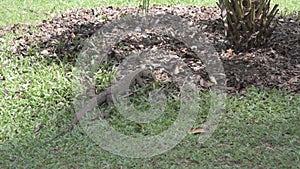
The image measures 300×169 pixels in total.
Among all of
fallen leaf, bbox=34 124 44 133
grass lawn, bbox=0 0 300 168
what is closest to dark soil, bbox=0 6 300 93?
grass lawn, bbox=0 0 300 168

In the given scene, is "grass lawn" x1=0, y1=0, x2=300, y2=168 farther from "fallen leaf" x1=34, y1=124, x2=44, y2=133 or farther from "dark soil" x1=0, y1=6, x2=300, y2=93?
"dark soil" x1=0, y1=6, x2=300, y2=93

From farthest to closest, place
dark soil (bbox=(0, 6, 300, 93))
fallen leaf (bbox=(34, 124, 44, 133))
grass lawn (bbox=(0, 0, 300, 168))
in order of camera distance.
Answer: dark soil (bbox=(0, 6, 300, 93))
fallen leaf (bbox=(34, 124, 44, 133))
grass lawn (bbox=(0, 0, 300, 168))

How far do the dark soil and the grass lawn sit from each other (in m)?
0.20

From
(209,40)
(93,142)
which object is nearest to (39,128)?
(93,142)

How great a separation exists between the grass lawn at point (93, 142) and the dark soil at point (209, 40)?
0.20m

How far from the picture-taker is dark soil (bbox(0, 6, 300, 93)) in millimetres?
4555

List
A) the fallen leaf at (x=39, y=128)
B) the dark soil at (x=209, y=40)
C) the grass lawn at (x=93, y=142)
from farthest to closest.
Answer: the dark soil at (x=209, y=40), the fallen leaf at (x=39, y=128), the grass lawn at (x=93, y=142)

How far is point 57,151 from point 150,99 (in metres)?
0.96

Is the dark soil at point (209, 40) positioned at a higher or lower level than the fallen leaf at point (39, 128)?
higher

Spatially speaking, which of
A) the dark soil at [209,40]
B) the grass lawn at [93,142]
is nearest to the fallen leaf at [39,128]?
the grass lawn at [93,142]

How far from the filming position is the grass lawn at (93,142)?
345cm

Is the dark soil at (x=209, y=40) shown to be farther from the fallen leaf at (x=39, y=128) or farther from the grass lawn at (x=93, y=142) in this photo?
the fallen leaf at (x=39, y=128)

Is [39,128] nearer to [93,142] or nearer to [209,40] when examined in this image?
[93,142]

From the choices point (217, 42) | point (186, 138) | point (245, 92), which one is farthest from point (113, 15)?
point (186, 138)
